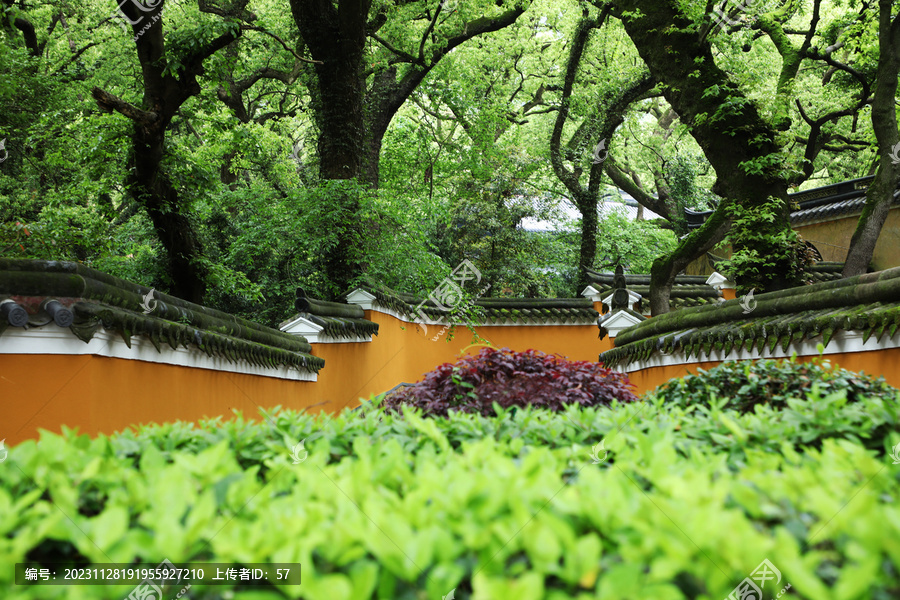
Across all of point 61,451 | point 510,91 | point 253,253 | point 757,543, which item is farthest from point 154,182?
point 510,91

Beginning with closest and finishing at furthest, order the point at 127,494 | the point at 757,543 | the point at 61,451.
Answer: the point at 757,543 < the point at 127,494 < the point at 61,451

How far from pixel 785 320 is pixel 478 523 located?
537cm

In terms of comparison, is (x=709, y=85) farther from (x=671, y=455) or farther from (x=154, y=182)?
(x=671, y=455)

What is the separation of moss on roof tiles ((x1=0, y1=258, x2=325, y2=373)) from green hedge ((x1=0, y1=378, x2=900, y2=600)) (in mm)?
2282

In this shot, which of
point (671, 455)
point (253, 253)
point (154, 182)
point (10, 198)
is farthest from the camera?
point (10, 198)

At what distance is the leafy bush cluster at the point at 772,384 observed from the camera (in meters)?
3.37

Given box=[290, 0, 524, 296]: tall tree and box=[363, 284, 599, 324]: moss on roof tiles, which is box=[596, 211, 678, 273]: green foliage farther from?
box=[290, 0, 524, 296]: tall tree

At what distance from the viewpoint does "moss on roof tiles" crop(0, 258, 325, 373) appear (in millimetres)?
3926

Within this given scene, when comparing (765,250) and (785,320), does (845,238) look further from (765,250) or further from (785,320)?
(785,320)

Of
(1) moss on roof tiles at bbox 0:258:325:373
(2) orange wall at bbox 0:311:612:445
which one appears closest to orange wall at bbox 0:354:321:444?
(2) orange wall at bbox 0:311:612:445

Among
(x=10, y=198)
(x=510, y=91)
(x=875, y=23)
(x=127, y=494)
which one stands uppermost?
(x=510, y=91)

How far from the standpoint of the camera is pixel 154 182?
303 inches

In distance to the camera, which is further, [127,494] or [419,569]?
[127,494]

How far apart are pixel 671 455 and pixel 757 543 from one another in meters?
0.62
